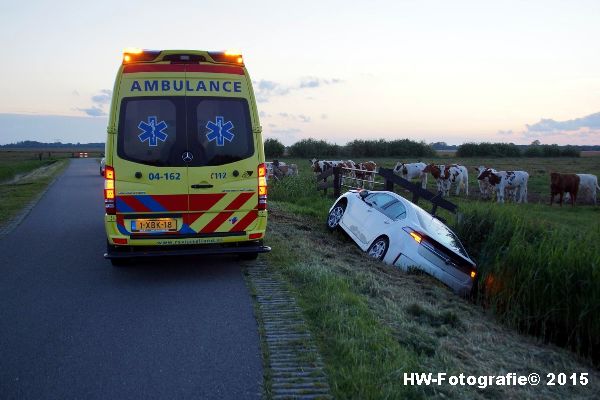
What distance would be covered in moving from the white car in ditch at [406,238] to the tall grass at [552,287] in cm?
48

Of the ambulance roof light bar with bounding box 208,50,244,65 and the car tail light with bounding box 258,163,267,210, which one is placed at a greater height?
the ambulance roof light bar with bounding box 208,50,244,65

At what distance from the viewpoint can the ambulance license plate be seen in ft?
25.3

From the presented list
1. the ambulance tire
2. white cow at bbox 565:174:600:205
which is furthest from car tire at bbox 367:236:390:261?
white cow at bbox 565:174:600:205

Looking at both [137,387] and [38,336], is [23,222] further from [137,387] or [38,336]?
[137,387]

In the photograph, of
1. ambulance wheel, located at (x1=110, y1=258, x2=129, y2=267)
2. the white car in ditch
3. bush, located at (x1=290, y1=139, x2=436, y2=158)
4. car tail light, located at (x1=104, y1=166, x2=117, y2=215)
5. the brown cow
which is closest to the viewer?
car tail light, located at (x1=104, y1=166, x2=117, y2=215)

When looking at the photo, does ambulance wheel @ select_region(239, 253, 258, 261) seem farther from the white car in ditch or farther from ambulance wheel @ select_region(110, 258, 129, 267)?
the white car in ditch

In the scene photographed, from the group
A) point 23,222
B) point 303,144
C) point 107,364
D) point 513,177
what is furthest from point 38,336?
point 303,144

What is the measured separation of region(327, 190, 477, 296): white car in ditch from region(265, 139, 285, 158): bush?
57.8 metres

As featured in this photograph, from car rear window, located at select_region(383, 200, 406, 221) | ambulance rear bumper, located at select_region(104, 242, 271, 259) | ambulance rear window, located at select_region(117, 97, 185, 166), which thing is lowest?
ambulance rear bumper, located at select_region(104, 242, 271, 259)

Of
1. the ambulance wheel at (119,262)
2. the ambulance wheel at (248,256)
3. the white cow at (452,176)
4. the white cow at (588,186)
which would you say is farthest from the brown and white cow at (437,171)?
the ambulance wheel at (119,262)

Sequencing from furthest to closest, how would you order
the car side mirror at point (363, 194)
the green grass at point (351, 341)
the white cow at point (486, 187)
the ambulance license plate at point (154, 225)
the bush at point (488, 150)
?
the bush at point (488, 150)
the white cow at point (486, 187)
the car side mirror at point (363, 194)
the ambulance license plate at point (154, 225)
the green grass at point (351, 341)

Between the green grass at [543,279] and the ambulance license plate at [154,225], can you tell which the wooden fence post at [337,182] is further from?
the ambulance license plate at [154,225]

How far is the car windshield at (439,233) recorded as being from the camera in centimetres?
1016

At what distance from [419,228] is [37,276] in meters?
6.44
